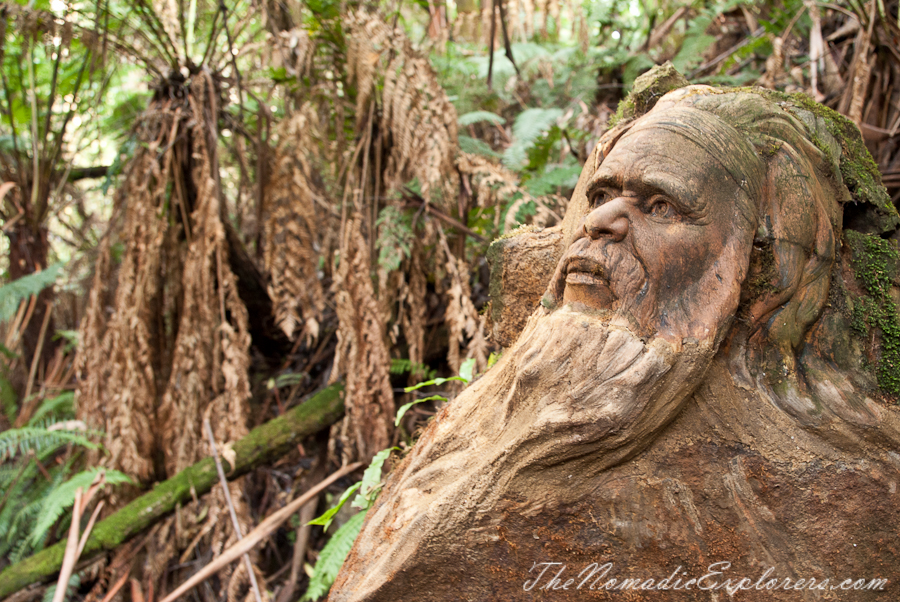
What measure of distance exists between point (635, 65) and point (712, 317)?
422cm

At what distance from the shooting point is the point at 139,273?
12.4 ft

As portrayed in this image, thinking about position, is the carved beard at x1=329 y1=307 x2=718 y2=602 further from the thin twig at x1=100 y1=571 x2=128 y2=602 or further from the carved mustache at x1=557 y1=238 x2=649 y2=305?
the thin twig at x1=100 y1=571 x2=128 y2=602

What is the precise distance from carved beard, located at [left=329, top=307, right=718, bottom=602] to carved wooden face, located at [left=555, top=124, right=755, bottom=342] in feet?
0.27

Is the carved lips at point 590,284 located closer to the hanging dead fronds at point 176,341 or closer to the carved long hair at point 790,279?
the carved long hair at point 790,279

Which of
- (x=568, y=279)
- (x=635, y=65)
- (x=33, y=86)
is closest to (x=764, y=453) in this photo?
(x=568, y=279)

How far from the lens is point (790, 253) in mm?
1747

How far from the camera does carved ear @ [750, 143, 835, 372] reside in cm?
175

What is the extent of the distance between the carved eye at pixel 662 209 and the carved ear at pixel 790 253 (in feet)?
0.95

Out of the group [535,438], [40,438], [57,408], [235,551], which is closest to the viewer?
[535,438]

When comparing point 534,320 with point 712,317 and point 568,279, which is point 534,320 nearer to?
point 568,279

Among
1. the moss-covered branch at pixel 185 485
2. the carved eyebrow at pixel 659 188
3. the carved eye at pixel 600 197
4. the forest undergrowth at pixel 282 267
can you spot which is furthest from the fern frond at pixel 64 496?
the carved eyebrow at pixel 659 188

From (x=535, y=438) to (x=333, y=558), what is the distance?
1759 mm

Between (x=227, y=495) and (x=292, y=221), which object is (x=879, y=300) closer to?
(x=292, y=221)

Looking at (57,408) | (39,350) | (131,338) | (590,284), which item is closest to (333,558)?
(131,338)
